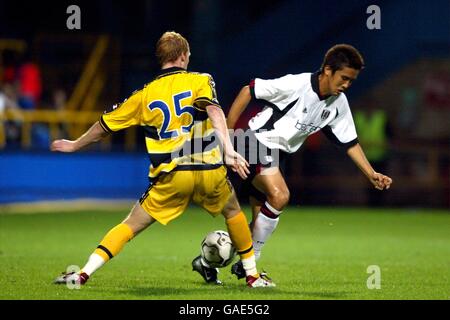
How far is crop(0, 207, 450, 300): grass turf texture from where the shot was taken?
8.25 meters

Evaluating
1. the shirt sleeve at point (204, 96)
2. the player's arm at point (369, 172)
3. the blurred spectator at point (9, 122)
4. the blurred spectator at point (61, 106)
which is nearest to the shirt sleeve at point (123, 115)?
the shirt sleeve at point (204, 96)

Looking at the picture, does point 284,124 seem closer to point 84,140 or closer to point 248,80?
point 84,140

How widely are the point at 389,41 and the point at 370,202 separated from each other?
3.04m

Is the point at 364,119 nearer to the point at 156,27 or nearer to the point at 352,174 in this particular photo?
the point at 352,174

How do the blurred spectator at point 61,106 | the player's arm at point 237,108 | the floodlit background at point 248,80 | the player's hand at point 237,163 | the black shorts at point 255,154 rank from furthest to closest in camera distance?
the blurred spectator at point 61,106
the floodlit background at point 248,80
the black shorts at point 255,154
the player's arm at point 237,108
the player's hand at point 237,163

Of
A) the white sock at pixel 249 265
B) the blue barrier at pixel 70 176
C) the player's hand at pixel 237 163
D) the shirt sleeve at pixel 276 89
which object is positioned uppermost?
the shirt sleeve at pixel 276 89

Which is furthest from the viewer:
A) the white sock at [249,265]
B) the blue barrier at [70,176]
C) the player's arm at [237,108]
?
the blue barrier at [70,176]

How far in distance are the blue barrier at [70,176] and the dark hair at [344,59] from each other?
394 inches

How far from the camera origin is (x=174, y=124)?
796 cm

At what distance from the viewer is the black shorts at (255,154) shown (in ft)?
30.0

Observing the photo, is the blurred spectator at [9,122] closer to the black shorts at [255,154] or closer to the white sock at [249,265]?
the black shorts at [255,154]

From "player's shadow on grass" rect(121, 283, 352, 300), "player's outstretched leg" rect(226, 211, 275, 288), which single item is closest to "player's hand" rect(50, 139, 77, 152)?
"player's shadow on grass" rect(121, 283, 352, 300)

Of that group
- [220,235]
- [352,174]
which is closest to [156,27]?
[352,174]
